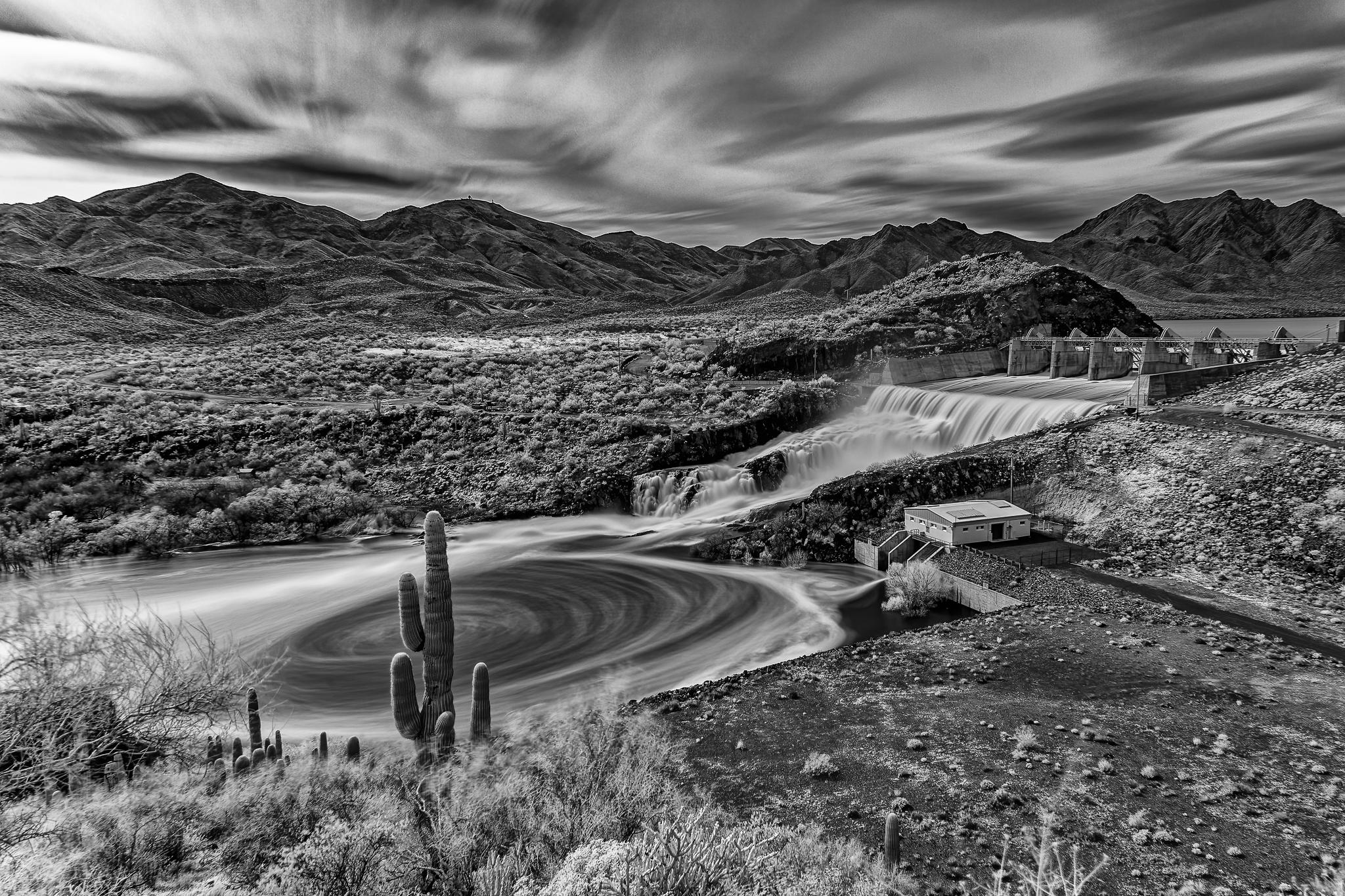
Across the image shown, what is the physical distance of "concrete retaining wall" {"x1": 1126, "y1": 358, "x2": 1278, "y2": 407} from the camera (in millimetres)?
32250

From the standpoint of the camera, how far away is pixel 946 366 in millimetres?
50125

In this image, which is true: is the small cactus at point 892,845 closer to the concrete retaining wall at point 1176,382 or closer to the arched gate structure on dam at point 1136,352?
the concrete retaining wall at point 1176,382

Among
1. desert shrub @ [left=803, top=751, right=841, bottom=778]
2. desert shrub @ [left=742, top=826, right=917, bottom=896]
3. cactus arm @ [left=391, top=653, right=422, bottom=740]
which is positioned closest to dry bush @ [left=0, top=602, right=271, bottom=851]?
cactus arm @ [left=391, top=653, right=422, bottom=740]

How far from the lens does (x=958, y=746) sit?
1243 cm

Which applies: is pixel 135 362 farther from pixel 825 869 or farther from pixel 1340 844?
pixel 1340 844

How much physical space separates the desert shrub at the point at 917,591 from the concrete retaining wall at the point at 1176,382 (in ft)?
57.2

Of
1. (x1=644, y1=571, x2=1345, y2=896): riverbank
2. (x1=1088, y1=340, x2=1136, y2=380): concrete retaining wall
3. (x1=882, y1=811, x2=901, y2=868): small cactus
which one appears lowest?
(x1=644, y1=571, x2=1345, y2=896): riverbank

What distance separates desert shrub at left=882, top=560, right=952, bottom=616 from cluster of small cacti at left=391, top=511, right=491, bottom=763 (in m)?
13.0

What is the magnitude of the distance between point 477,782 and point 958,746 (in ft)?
26.6

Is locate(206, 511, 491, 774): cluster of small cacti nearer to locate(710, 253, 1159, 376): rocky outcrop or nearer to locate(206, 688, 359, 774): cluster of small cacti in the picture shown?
locate(206, 688, 359, 774): cluster of small cacti

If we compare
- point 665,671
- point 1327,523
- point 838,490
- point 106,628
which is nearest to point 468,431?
point 838,490

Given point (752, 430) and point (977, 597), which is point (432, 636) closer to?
point (977, 597)

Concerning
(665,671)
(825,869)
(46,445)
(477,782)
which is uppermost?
(46,445)

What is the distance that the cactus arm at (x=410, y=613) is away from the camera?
40.3ft
